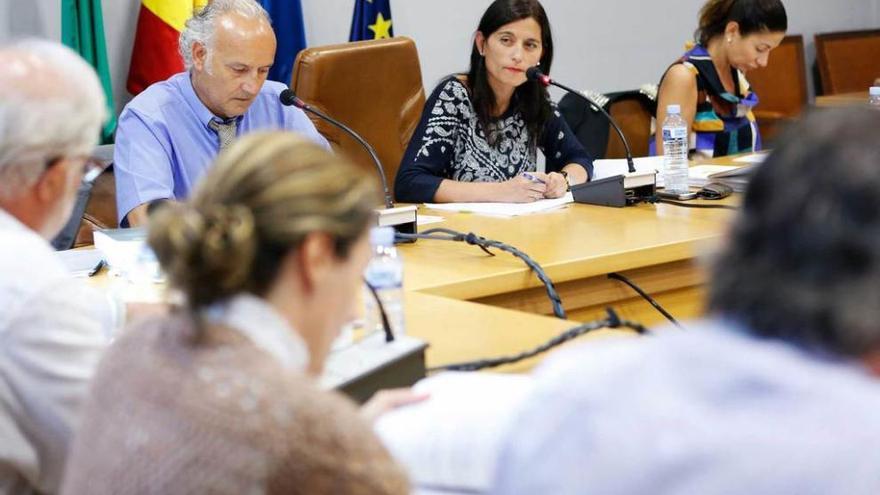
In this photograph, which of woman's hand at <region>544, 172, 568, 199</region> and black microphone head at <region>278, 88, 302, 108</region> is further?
woman's hand at <region>544, 172, 568, 199</region>

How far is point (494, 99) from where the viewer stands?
11.6ft

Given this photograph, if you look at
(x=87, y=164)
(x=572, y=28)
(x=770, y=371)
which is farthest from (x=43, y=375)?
(x=572, y=28)

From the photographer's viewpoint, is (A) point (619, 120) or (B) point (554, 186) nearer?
(B) point (554, 186)

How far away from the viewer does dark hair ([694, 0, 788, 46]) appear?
13.7 ft

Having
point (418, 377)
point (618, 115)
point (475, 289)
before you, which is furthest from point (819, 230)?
point (618, 115)

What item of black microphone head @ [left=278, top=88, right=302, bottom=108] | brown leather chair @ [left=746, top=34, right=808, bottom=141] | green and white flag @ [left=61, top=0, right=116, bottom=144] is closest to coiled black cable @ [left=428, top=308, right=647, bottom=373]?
black microphone head @ [left=278, top=88, right=302, bottom=108]

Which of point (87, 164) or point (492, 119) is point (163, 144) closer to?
point (492, 119)

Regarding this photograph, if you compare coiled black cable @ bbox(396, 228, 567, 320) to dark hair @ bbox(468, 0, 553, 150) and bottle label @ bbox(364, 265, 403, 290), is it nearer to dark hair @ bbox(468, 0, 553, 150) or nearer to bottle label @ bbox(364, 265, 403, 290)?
bottle label @ bbox(364, 265, 403, 290)

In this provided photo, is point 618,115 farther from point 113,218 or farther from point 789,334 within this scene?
point 789,334

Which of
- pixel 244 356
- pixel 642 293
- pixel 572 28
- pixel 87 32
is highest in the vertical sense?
pixel 87 32

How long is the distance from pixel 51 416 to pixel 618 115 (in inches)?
124

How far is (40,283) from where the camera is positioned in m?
1.42

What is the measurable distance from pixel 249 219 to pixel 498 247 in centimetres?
137

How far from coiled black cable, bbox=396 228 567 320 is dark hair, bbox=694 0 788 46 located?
1951 mm
